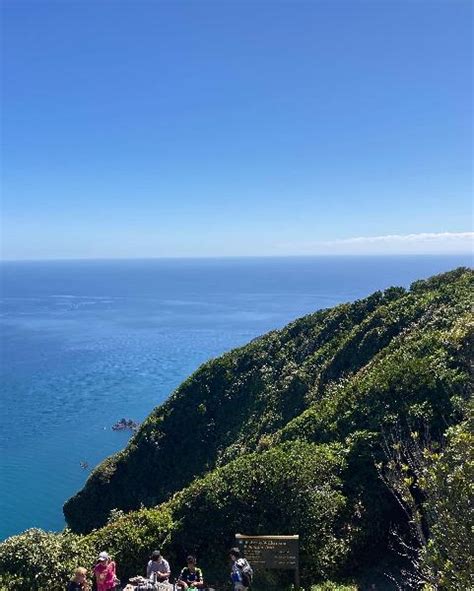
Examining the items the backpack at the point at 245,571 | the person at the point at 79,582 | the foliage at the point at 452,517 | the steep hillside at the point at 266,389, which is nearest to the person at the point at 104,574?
the person at the point at 79,582

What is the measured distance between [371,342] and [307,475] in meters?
14.4

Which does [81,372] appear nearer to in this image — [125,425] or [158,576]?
[125,425]

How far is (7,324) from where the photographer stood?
443 ft

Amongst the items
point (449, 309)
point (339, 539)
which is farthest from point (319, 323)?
point (339, 539)

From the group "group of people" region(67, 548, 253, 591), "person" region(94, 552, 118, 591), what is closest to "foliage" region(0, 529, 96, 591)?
"group of people" region(67, 548, 253, 591)

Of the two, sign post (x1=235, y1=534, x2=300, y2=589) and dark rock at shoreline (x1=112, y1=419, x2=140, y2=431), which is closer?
sign post (x1=235, y1=534, x2=300, y2=589)

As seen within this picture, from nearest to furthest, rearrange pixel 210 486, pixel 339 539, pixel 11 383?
1. pixel 339 539
2. pixel 210 486
3. pixel 11 383

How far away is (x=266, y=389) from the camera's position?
101ft

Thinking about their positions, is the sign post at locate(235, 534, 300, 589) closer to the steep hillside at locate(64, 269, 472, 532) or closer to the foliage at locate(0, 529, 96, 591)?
the foliage at locate(0, 529, 96, 591)

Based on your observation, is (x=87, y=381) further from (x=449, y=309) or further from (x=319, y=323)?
(x=449, y=309)

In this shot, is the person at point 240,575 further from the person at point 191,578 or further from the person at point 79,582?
the person at point 79,582

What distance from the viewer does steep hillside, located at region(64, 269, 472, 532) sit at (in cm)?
2417

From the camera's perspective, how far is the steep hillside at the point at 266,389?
24167 millimetres

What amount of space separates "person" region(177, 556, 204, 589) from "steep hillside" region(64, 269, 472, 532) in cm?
823
